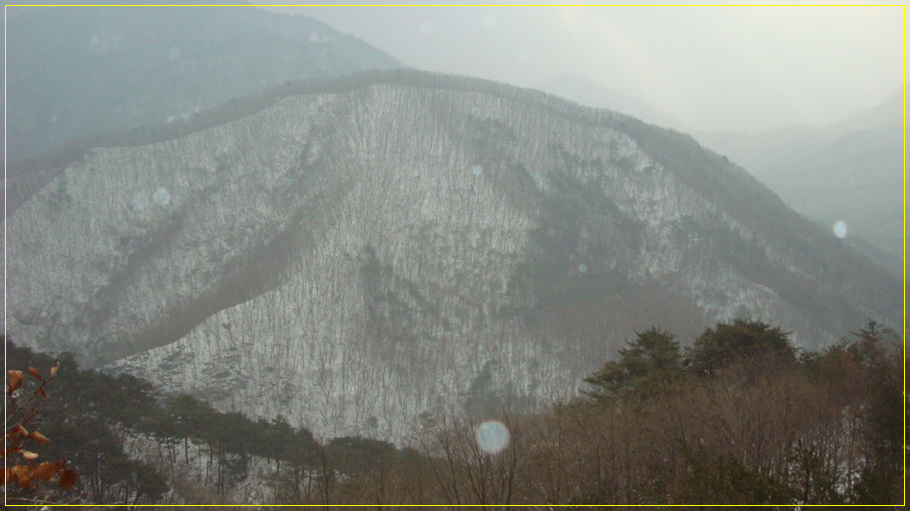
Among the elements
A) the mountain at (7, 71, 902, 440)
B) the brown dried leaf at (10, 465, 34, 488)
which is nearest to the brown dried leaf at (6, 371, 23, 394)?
the brown dried leaf at (10, 465, 34, 488)

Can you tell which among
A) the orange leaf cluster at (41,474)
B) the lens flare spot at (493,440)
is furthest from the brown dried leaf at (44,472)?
the lens flare spot at (493,440)

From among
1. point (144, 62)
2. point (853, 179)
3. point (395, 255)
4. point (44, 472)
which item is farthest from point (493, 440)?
point (144, 62)

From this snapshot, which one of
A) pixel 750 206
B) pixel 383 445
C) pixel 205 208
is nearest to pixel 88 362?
pixel 205 208

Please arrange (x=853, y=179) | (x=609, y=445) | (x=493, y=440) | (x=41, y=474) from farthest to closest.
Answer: (x=853, y=179)
(x=493, y=440)
(x=609, y=445)
(x=41, y=474)

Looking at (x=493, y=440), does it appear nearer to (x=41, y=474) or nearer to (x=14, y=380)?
(x=14, y=380)

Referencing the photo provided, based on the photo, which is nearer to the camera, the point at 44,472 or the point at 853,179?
the point at 44,472

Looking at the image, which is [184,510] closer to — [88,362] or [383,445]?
[383,445]
